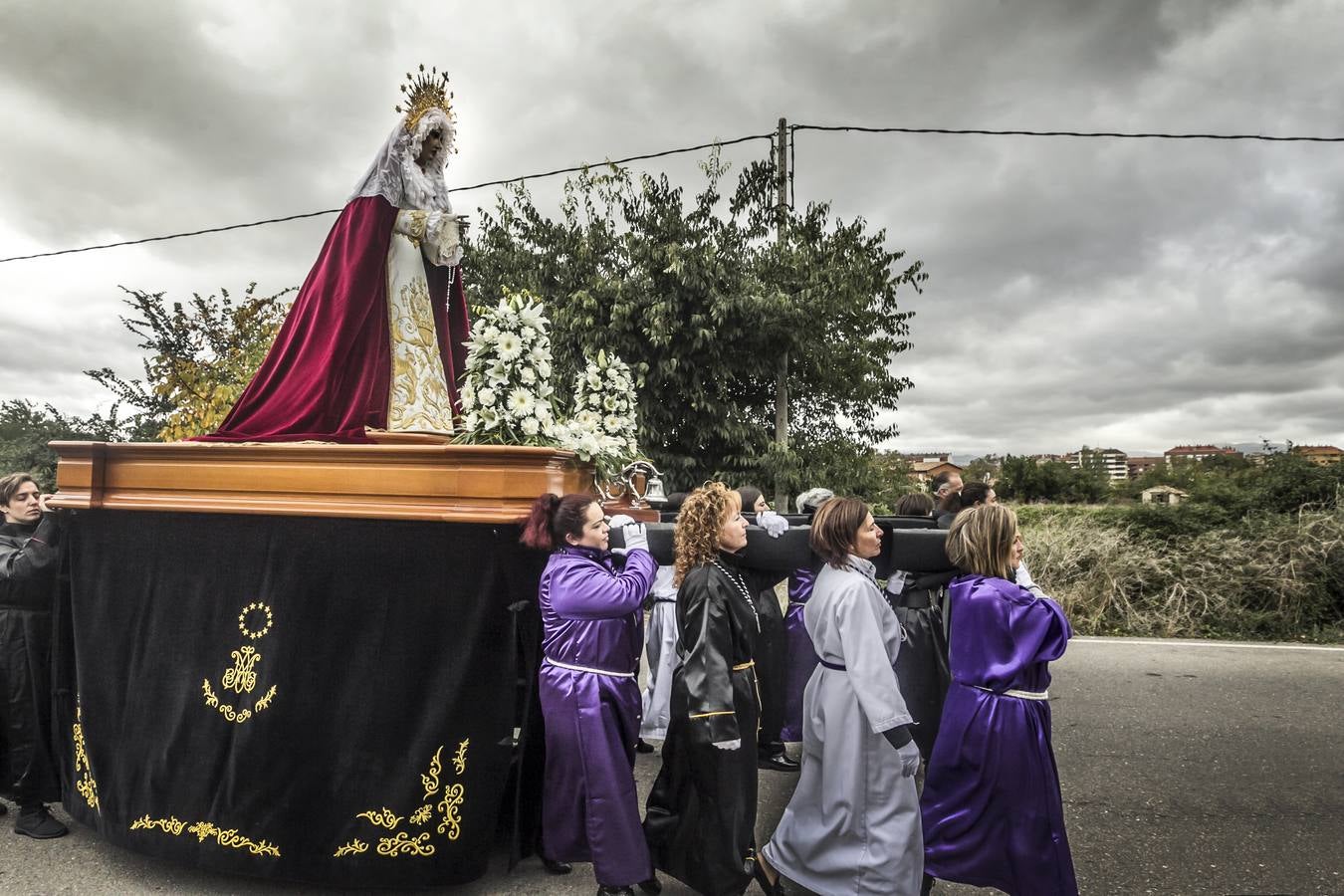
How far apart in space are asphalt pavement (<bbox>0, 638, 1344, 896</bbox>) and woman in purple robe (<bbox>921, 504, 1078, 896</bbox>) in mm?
385

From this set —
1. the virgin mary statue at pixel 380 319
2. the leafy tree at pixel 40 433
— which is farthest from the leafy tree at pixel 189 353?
the virgin mary statue at pixel 380 319

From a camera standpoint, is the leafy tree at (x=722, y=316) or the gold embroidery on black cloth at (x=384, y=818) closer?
the gold embroidery on black cloth at (x=384, y=818)

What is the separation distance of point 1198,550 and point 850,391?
516 cm

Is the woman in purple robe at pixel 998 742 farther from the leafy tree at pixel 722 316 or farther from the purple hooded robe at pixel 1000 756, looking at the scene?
the leafy tree at pixel 722 316

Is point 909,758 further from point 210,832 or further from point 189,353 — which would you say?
point 189,353

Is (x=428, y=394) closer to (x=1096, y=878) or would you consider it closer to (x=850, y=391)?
(x=1096, y=878)

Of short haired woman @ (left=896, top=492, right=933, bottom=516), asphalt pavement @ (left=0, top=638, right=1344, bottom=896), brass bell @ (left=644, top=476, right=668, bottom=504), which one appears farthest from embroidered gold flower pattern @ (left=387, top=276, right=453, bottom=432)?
short haired woman @ (left=896, top=492, right=933, bottom=516)

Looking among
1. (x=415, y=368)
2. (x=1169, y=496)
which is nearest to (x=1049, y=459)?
(x=1169, y=496)

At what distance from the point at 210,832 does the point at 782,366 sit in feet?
30.5

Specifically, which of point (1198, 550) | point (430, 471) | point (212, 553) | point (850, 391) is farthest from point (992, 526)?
point (850, 391)

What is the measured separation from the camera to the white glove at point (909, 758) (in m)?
2.80

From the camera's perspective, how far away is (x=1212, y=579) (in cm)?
866

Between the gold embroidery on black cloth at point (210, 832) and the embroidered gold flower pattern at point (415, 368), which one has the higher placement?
the embroidered gold flower pattern at point (415, 368)

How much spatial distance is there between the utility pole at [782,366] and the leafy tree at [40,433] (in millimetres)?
13473
